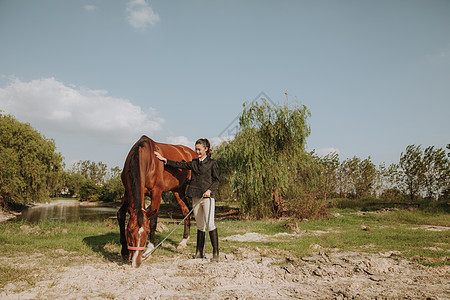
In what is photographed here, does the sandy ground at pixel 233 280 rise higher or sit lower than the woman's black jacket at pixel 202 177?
lower

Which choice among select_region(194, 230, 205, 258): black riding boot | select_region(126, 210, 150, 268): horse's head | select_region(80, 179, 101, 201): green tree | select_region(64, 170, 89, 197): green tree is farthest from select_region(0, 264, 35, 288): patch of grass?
select_region(64, 170, 89, 197): green tree

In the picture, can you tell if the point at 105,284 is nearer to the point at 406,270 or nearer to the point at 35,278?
the point at 35,278

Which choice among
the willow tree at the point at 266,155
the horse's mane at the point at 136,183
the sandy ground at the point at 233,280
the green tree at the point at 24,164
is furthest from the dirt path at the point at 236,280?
the green tree at the point at 24,164

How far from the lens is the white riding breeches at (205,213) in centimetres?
470

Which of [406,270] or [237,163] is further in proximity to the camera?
[237,163]

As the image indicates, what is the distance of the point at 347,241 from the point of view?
22.8 feet

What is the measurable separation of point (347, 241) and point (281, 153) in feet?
24.5

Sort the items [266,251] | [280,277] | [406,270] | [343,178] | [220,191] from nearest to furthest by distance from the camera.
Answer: [280,277]
[406,270]
[266,251]
[220,191]
[343,178]

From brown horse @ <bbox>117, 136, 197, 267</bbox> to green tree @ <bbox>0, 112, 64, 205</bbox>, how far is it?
21.5m

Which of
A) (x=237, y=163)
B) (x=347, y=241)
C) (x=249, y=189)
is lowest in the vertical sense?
(x=347, y=241)

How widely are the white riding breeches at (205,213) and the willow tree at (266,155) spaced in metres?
8.55

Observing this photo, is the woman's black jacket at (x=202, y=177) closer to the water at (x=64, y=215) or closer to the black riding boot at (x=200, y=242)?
the black riding boot at (x=200, y=242)

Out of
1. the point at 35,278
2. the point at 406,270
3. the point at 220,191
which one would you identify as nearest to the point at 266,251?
the point at 406,270

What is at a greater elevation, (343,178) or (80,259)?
(343,178)
